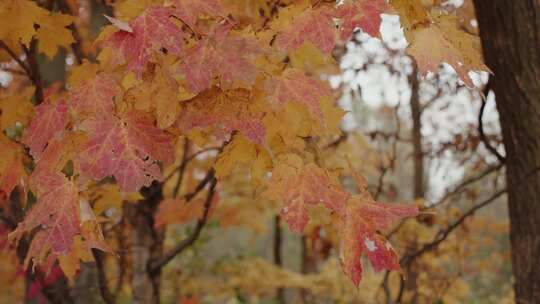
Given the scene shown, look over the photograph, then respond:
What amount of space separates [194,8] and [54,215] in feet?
2.15

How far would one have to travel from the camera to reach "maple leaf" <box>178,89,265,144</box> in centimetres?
150

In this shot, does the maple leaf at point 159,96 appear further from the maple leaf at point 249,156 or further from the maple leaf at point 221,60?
the maple leaf at point 249,156

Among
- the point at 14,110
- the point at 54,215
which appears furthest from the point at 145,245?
the point at 54,215

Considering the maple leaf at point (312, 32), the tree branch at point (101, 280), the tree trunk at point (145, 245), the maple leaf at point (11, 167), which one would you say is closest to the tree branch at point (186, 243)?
the tree trunk at point (145, 245)

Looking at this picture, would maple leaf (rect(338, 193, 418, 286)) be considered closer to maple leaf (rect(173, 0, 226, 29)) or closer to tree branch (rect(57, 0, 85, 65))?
maple leaf (rect(173, 0, 226, 29))

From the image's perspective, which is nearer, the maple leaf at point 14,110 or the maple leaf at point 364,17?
the maple leaf at point 364,17

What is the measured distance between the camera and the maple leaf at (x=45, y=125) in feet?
5.33

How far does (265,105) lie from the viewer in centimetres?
160

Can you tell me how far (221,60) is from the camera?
4.69 ft

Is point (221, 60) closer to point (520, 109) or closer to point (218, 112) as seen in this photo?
point (218, 112)

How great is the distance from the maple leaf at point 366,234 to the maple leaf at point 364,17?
46 centimetres

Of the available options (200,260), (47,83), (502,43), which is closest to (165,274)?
(200,260)

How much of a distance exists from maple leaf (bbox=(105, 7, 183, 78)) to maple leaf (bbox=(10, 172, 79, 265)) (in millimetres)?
371

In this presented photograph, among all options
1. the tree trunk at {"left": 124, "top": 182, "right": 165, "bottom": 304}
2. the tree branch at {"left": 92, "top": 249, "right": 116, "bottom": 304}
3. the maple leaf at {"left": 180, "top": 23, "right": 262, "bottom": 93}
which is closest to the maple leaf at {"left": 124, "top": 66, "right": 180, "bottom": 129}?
the maple leaf at {"left": 180, "top": 23, "right": 262, "bottom": 93}
